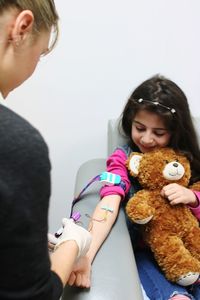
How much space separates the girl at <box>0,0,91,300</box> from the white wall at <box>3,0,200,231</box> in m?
0.88

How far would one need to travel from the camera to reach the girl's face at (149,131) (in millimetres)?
1319

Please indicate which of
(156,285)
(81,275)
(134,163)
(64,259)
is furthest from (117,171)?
(64,259)

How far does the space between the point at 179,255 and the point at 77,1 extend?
100 cm

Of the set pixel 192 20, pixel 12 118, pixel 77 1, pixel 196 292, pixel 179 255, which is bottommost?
pixel 196 292

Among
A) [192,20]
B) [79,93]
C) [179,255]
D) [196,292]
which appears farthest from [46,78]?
[196,292]

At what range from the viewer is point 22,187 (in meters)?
0.56

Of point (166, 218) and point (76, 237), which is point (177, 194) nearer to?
Result: point (166, 218)

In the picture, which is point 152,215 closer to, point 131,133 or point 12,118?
point 131,133

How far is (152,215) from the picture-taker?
1204mm

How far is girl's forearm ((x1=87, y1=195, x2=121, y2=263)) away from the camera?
Answer: 3.50 ft

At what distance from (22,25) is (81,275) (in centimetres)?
56

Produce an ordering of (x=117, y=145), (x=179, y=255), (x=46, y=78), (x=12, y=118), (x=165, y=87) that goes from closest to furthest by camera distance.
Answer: (x=12, y=118), (x=179, y=255), (x=165, y=87), (x=117, y=145), (x=46, y=78)

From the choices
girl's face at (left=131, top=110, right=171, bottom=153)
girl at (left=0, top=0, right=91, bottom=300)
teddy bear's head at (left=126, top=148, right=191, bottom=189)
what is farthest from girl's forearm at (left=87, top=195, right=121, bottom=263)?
girl at (left=0, top=0, right=91, bottom=300)

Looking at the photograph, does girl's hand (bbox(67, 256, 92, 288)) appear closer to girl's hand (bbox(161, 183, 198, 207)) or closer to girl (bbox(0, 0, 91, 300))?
girl (bbox(0, 0, 91, 300))
